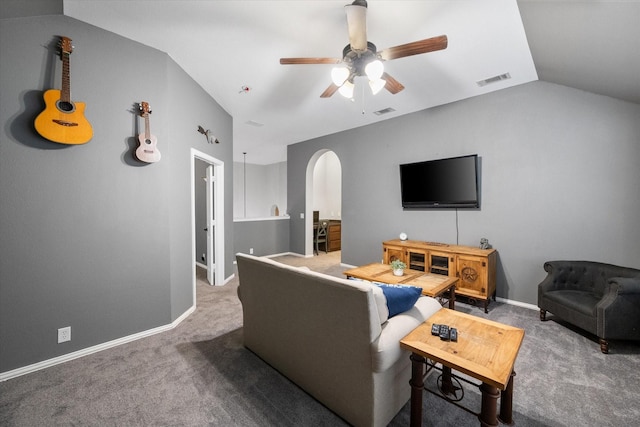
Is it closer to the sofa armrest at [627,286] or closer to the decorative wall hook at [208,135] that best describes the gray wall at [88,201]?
the decorative wall hook at [208,135]

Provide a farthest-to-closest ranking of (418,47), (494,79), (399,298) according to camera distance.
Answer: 1. (494,79)
2. (418,47)
3. (399,298)

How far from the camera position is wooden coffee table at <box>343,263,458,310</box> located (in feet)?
8.91

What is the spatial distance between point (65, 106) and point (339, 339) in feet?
8.85

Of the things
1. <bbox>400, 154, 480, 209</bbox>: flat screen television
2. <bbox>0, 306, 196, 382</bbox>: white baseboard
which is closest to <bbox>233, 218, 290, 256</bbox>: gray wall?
<bbox>0, 306, 196, 382</bbox>: white baseboard

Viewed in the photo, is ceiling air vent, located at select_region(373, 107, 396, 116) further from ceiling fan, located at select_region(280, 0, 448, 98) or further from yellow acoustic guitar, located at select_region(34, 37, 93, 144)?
yellow acoustic guitar, located at select_region(34, 37, 93, 144)

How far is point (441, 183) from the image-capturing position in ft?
12.9

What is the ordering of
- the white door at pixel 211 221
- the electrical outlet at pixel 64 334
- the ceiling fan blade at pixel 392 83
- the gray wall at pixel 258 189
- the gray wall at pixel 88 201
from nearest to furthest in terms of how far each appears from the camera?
the gray wall at pixel 88 201 → the electrical outlet at pixel 64 334 → the ceiling fan blade at pixel 392 83 → the white door at pixel 211 221 → the gray wall at pixel 258 189

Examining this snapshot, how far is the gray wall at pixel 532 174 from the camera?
9.11 ft

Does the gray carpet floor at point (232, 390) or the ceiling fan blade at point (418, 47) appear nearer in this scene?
the gray carpet floor at point (232, 390)

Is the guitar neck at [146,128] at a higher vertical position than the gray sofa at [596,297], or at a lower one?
higher

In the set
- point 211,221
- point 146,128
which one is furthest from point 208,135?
point 211,221

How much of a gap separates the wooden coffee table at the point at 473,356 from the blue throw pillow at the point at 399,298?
14cm

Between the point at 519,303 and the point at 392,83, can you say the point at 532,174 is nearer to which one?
the point at 519,303

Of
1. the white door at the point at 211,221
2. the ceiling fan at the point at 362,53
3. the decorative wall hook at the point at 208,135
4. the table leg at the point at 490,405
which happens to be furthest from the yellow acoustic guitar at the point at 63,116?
the table leg at the point at 490,405
